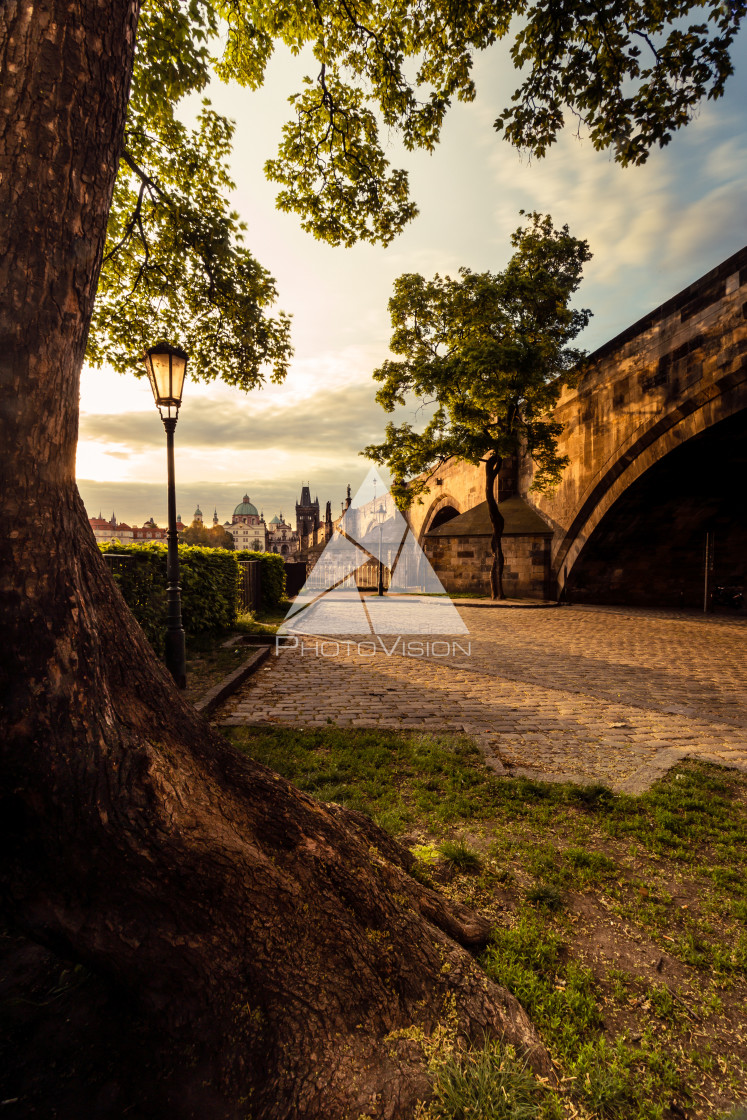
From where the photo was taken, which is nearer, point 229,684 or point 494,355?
point 229,684

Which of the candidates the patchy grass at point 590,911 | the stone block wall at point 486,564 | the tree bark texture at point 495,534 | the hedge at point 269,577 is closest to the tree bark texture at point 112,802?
the patchy grass at point 590,911

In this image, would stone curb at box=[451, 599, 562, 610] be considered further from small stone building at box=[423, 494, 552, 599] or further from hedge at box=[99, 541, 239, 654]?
hedge at box=[99, 541, 239, 654]

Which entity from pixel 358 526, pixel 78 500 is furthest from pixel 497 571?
pixel 358 526

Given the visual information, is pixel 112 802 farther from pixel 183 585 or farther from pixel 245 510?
pixel 245 510

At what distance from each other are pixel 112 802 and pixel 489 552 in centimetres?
2088

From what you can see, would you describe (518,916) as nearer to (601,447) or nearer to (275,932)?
(275,932)

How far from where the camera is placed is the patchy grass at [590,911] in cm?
144

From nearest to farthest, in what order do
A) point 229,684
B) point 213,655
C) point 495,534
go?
point 229,684 → point 213,655 → point 495,534

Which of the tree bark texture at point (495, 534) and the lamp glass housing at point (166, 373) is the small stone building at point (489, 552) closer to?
the tree bark texture at point (495, 534)

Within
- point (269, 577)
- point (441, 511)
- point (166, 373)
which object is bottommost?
point (269, 577)

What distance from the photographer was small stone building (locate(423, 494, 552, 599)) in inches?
767

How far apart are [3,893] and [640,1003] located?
2.19 meters

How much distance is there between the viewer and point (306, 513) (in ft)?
310

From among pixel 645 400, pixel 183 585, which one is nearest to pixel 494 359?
pixel 645 400
